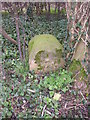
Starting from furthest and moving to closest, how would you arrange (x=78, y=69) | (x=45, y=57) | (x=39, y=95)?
(x=45, y=57) < (x=78, y=69) < (x=39, y=95)

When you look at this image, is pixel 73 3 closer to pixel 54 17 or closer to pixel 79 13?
pixel 79 13

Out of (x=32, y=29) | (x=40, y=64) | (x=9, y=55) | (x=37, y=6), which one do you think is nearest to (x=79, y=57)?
(x=40, y=64)

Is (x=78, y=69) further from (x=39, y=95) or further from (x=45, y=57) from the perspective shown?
(x=39, y=95)

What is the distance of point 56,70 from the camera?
2738 millimetres

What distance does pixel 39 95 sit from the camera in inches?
92.2

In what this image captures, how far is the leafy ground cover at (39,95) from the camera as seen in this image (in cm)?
214

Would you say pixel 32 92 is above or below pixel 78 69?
below

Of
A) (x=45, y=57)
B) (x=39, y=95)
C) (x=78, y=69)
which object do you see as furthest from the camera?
(x=45, y=57)

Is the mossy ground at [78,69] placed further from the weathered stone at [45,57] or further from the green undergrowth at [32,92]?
the weathered stone at [45,57]

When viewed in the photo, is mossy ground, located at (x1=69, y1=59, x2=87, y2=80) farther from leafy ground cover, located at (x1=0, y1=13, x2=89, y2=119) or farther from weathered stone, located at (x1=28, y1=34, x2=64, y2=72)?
weathered stone, located at (x1=28, y1=34, x2=64, y2=72)

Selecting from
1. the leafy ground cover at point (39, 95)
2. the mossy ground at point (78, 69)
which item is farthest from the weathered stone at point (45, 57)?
the mossy ground at point (78, 69)

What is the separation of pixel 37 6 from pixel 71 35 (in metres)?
3.14

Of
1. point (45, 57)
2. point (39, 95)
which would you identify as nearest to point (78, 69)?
point (45, 57)

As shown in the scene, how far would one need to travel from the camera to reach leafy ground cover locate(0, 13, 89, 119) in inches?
84.2
